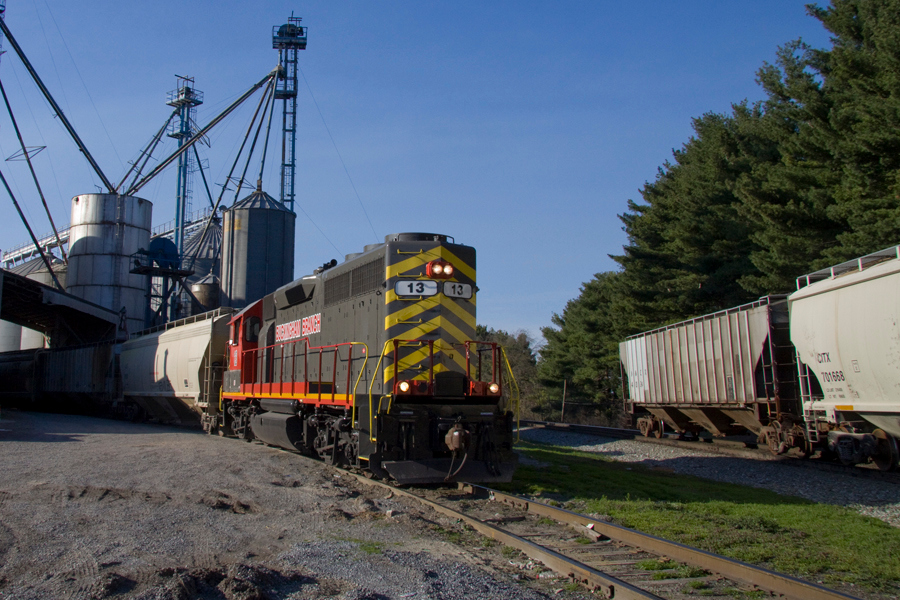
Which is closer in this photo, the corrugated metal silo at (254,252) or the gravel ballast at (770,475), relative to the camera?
the gravel ballast at (770,475)

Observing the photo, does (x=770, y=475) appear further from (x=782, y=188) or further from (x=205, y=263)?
(x=205, y=263)

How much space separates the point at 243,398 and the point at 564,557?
11.5m

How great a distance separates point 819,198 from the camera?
58.8 ft

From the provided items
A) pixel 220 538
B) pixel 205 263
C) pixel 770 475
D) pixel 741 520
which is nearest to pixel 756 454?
pixel 770 475

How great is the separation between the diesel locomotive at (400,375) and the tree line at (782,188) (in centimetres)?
1126

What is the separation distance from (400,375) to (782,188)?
15.0 m

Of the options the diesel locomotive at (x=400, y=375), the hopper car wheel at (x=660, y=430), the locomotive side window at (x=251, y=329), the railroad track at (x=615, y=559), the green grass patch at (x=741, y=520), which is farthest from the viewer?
the hopper car wheel at (x=660, y=430)

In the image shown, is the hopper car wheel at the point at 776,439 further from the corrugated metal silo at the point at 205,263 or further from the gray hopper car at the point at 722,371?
the corrugated metal silo at the point at 205,263

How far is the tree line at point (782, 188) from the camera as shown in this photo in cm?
1612

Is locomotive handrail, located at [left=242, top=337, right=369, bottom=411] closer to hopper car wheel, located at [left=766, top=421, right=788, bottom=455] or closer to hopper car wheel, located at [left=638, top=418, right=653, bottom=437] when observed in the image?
hopper car wheel, located at [left=766, top=421, right=788, bottom=455]

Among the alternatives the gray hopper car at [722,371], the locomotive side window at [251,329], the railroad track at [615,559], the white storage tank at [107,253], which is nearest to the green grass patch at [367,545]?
the railroad track at [615,559]

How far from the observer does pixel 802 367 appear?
491 inches

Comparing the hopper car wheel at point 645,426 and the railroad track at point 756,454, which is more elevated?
the hopper car wheel at point 645,426

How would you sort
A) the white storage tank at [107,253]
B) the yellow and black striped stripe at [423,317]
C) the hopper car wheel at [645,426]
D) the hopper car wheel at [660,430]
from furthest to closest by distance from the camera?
the white storage tank at [107,253]
the hopper car wheel at [645,426]
the hopper car wheel at [660,430]
the yellow and black striped stripe at [423,317]
